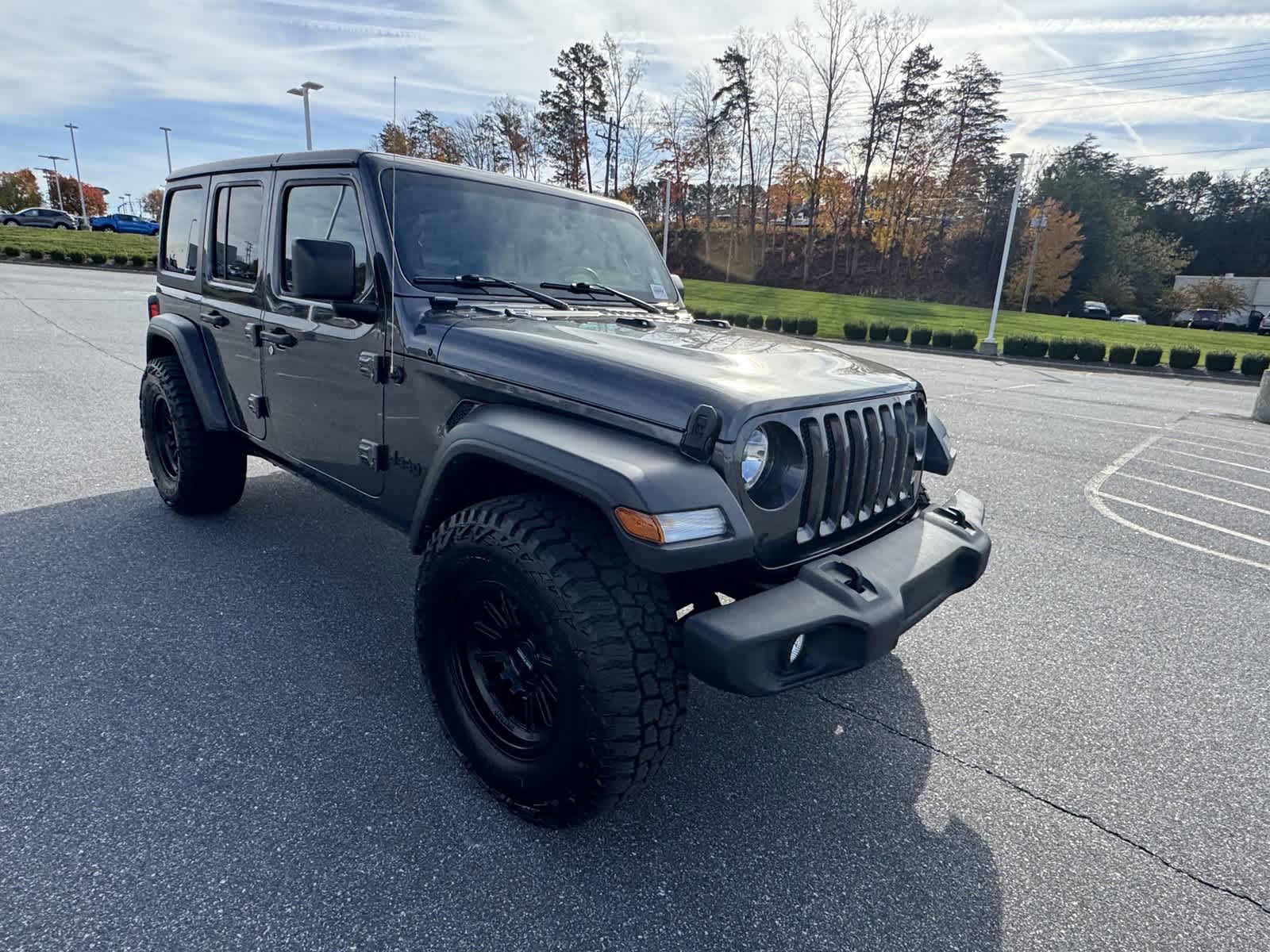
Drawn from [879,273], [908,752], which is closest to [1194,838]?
[908,752]

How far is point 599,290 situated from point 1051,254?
2176 inches

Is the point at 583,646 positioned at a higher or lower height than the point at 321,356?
lower

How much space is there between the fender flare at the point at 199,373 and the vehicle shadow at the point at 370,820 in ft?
3.51

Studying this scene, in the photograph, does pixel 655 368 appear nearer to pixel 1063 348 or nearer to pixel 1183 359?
pixel 1063 348

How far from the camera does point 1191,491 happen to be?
241 inches

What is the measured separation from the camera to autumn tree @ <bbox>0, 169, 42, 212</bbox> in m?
76.8

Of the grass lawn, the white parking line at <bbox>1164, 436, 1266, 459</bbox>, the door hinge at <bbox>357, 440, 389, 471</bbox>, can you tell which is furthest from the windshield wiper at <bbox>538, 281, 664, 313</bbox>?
the grass lawn

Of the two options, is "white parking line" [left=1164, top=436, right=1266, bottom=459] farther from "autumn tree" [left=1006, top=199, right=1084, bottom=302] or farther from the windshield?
"autumn tree" [left=1006, top=199, right=1084, bottom=302]

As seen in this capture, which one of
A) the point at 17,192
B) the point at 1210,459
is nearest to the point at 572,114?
the point at 1210,459

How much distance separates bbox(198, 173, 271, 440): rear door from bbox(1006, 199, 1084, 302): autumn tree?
53397 millimetres

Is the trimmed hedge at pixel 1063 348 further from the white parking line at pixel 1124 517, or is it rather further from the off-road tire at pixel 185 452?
the off-road tire at pixel 185 452

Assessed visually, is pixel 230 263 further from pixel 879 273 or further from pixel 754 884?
pixel 879 273

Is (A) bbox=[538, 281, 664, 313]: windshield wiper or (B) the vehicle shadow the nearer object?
(B) the vehicle shadow

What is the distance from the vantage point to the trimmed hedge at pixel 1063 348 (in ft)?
67.2
